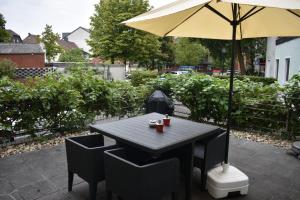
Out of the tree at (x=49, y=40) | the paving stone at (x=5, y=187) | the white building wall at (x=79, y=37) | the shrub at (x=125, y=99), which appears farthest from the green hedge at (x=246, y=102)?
the white building wall at (x=79, y=37)

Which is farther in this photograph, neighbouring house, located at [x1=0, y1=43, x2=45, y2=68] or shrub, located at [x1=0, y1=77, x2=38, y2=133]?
neighbouring house, located at [x1=0, y1=43, x2=45, y2=68]

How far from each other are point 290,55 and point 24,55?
2311cm

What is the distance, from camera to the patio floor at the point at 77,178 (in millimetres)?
3045

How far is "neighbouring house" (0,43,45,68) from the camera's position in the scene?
24.4 metres

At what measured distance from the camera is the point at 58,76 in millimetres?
5566

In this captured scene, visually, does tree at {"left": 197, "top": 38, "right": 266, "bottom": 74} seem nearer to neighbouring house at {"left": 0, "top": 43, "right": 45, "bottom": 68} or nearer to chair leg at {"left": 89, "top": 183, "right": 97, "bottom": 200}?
neighbouring house at {"left": 0, "top": 43, "right": 45, "bottom": 68}

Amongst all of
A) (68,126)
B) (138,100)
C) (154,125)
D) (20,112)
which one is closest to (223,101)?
(138,100)

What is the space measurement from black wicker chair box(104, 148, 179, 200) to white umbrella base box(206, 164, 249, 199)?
2.14 ft

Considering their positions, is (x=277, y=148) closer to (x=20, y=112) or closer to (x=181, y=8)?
(x=181, y=8)

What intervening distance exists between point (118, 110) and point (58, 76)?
1.60m

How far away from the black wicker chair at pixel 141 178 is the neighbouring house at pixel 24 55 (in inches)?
1005

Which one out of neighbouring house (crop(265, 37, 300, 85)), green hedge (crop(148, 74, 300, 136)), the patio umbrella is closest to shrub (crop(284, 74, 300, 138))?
green hedge (crop(148, 74, 300, 136))

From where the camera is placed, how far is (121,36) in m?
21.8

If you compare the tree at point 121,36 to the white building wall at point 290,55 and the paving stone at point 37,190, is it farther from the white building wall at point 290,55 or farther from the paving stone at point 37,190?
the paving stone at point 37,190
